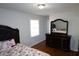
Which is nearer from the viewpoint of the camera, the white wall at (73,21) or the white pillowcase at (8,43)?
the white wall at (73,21)

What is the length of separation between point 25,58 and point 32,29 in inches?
23.0

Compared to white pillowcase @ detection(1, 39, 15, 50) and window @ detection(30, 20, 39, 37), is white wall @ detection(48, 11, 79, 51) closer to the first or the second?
window @ detection(30, 20, 39, 37)

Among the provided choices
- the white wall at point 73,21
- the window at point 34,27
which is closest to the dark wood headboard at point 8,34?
the window at point 34,27

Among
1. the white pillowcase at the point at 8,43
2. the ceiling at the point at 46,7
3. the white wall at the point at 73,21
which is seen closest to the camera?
the ceiling at the point at 46,7

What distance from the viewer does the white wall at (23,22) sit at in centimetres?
115

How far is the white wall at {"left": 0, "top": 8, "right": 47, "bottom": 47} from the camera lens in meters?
1.15

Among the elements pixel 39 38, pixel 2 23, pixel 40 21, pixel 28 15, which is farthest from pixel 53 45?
pixel 2 23

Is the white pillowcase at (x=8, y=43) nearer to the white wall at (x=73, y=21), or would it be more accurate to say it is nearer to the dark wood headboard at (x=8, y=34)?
the dark wood headboard at (x=8, y=34)

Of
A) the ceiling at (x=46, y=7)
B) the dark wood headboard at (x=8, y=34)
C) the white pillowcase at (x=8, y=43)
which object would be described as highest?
the ceiling at (x=46, y=7)

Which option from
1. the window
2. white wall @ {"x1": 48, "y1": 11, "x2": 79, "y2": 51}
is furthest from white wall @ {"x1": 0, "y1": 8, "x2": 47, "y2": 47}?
white wall @ {"x1": 48, "y1": 11, "x2": 79, "y2": 51}

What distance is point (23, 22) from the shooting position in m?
1.20

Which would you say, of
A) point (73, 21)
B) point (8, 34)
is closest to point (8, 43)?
point (8, 34)

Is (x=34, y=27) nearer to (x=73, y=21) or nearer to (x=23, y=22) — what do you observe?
(x=23, y=22)

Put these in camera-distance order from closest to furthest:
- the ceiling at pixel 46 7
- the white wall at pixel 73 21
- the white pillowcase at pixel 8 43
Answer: the ceiling at pixel 46 7 → the white wall at pixel 73 21 → the white pillowcase at pixel 8 43
